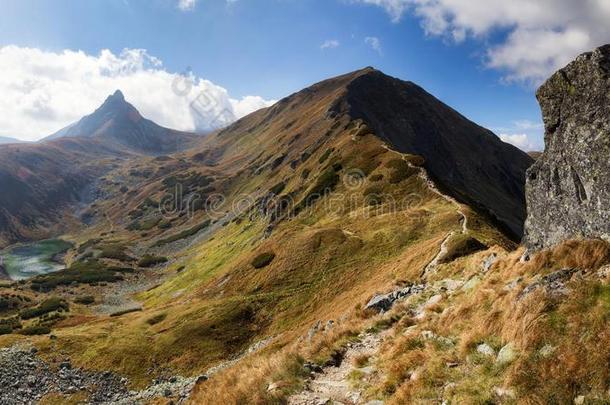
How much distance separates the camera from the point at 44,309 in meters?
93.6

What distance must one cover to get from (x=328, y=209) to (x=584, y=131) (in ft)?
217

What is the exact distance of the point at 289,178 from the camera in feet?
442

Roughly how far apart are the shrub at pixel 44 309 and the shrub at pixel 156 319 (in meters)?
39.9

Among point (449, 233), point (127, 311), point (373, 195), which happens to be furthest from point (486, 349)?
point (127, 311)

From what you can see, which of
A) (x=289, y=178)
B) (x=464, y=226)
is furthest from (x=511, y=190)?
(x=464, y=226)

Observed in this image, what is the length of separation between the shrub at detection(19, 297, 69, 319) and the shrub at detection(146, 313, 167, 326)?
39.9m

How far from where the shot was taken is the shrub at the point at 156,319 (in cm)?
6553

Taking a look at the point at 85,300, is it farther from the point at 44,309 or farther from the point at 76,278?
the point at 76,278

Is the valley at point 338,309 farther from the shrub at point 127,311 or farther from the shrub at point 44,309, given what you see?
the shrub at point 127,311

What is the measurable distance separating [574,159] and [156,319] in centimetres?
6235

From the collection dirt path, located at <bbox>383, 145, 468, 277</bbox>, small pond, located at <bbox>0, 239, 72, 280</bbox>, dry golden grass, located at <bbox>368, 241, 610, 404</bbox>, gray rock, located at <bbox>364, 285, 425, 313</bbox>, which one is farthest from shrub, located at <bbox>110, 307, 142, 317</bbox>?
small pond, located at <bbox>0, 239, 72, 280</bbox>

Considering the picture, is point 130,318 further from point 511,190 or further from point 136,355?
point 511,190

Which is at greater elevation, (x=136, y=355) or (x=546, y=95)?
(x=546, y=95)

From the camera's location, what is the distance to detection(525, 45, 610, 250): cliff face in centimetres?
1527
